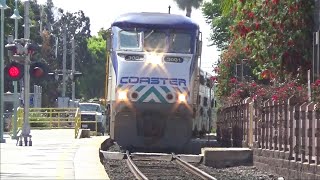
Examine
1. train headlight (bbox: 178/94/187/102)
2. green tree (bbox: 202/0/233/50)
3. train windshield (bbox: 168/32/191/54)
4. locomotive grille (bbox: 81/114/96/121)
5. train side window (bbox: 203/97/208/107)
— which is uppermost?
green tree (bbox: 202/0/233/50)

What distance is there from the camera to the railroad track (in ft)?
74.0

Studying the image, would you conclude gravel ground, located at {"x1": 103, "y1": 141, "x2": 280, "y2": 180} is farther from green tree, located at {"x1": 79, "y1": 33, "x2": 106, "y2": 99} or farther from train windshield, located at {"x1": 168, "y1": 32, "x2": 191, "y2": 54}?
green tree, located at {"x1": 79, "y1": 33, "x2": 106, "y2": 99}

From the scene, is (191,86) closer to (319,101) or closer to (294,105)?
(294,105)

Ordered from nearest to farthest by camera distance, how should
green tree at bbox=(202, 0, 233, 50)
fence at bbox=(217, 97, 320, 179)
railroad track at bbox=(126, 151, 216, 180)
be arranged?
fence at bbox=(217, 97, 320, 179), railroad track at bbox=(126, 151, 216, 180), green tree at bbox=(202, 0, 233, 50)

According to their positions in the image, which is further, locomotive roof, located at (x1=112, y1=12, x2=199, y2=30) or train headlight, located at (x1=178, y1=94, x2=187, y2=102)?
locomotive roof, located at (x1=112, y1=12, x2=199, y2=30)

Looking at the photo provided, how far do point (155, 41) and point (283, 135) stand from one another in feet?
24.7

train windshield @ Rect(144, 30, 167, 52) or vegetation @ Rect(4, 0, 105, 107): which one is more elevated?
vegetation @ Rect(4, 0, 105, 107)

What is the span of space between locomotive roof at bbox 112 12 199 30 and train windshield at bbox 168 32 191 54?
0.83 feet

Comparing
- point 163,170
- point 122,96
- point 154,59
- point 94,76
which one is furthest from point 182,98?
point 94,76

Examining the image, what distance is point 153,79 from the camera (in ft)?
95.0

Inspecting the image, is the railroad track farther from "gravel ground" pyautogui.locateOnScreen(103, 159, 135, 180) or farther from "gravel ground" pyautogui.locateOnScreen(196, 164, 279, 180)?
"gravel ground" pyautogui.locateOnScreen(196, 164, 279, 180)

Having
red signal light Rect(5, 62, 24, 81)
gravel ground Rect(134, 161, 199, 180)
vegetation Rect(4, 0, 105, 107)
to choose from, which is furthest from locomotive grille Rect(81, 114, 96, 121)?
vegetation Rect(4, 0, 105, 107)

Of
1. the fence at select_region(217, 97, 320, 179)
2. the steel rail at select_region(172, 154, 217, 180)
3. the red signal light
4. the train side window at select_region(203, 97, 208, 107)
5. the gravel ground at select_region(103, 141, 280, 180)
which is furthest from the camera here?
the train side window at select_region(203, 97, 208, 107)

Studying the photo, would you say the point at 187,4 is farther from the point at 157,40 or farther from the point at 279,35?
the point at 279,35
